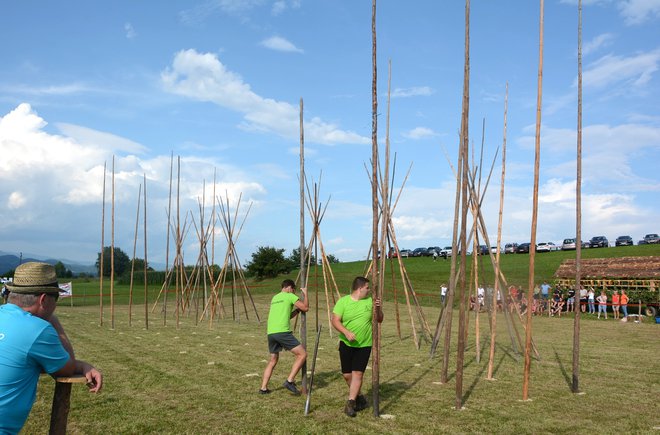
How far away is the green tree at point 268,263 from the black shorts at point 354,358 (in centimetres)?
4351

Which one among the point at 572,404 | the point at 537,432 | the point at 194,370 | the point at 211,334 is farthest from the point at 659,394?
the point at 211,334

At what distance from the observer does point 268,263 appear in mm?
50188

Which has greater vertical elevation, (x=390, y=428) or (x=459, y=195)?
(x=459, y=195)

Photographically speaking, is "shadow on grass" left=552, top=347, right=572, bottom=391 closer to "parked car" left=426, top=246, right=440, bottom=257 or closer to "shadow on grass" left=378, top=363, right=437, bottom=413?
"shadow on grass" left=378, top=363, right=437, bottom=413

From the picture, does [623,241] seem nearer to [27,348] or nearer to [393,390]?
[393,390]

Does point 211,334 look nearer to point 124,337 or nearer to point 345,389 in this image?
point 124,337

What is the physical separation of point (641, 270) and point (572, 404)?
68.2 feet

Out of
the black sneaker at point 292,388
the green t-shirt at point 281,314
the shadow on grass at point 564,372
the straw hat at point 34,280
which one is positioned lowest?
the shadow on grass at point 564,372

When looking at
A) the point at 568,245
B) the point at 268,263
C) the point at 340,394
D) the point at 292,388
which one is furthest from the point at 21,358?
the point at 568,245

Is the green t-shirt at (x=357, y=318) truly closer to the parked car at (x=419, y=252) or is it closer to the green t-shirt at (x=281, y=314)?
the green t-shirt at (x=281, y=314)

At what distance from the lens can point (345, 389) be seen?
26.5 ft

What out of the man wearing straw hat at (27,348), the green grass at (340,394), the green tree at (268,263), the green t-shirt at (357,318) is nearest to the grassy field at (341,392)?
the green grass at (340,394)

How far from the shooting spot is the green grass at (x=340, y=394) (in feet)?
20.5

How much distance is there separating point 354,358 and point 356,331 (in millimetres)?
339
